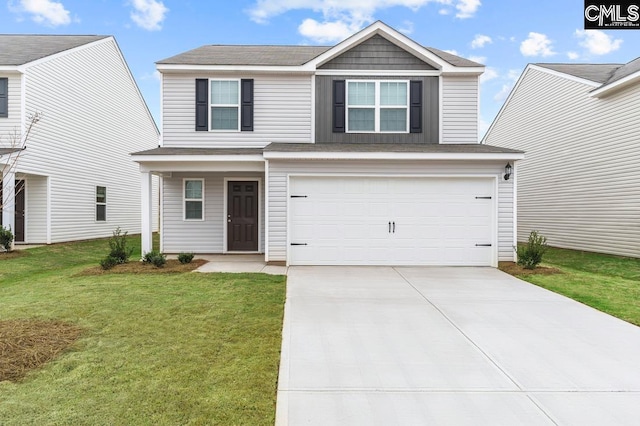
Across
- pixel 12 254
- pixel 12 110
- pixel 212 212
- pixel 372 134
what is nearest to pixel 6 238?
pixel 12 254

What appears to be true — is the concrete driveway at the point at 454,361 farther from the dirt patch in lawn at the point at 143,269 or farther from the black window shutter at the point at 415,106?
the black window shutter at the point at 415,106

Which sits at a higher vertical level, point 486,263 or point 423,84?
point 423,84

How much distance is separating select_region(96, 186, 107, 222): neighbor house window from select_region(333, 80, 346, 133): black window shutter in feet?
37.3

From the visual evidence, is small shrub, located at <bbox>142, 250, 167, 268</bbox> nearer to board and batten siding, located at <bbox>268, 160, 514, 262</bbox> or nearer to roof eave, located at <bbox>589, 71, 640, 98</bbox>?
board and batten siding, located at <bbox>268, 160, 514, 262</bbox>

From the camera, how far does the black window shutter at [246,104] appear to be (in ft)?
36.6

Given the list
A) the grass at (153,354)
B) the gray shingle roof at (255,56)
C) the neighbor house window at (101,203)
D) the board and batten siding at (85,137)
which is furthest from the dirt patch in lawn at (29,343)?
the neighbor house window at (101,203)

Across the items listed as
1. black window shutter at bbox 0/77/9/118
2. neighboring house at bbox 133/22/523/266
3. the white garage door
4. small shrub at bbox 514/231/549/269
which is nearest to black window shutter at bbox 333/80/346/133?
neighboring house at bbox 133/22/523/266

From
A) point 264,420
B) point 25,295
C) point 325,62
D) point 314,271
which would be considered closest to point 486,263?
point 314,271

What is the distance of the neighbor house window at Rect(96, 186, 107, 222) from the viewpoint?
634 inches

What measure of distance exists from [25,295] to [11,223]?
25.6 feet

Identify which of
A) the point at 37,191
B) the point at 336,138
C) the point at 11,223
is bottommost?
the point at 11,223

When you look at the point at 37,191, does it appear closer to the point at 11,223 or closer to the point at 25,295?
the point at 11,223

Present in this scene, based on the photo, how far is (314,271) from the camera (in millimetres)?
8695

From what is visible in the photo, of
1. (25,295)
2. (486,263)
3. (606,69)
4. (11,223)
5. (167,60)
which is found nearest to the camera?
(25,295)
